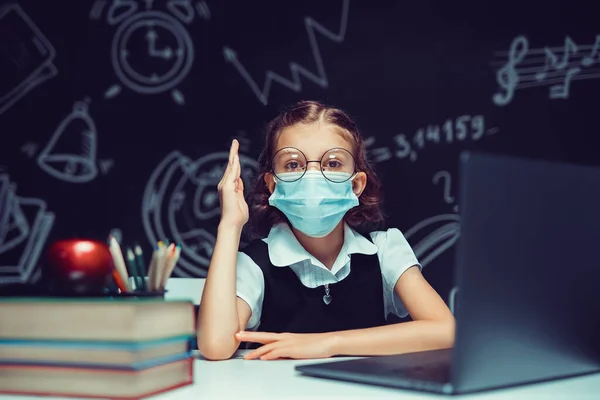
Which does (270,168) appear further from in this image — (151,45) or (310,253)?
(151,45)

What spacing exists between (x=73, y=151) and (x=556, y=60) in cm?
179

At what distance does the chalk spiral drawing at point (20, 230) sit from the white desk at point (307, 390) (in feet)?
6.25

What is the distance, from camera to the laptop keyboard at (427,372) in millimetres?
734

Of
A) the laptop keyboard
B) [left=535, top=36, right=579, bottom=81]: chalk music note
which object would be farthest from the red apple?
[left=535, top=36, right=579, bottom=81]: chalk music note

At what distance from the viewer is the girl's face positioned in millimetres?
1422

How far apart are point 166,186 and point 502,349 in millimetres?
1992

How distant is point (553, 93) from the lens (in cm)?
245

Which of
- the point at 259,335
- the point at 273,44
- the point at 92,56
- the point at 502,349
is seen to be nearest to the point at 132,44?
the point at 92,56

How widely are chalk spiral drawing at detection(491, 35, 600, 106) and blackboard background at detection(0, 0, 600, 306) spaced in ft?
0.04

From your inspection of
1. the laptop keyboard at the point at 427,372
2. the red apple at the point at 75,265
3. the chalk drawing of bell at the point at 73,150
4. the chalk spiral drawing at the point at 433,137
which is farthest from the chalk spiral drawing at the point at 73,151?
the laptop keyboard at the point at 427,372

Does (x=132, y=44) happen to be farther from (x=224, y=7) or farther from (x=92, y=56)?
(x=224, y=7)

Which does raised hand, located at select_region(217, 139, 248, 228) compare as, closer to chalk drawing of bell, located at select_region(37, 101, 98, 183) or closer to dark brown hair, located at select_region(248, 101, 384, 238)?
dark brown hair, located at select_region(248, 101, 384, 238)

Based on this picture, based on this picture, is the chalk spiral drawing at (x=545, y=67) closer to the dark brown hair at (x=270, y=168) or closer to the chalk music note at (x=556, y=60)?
the chalk music note at (x=556, y=60)

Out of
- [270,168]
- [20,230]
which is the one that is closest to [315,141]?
[270,168]
